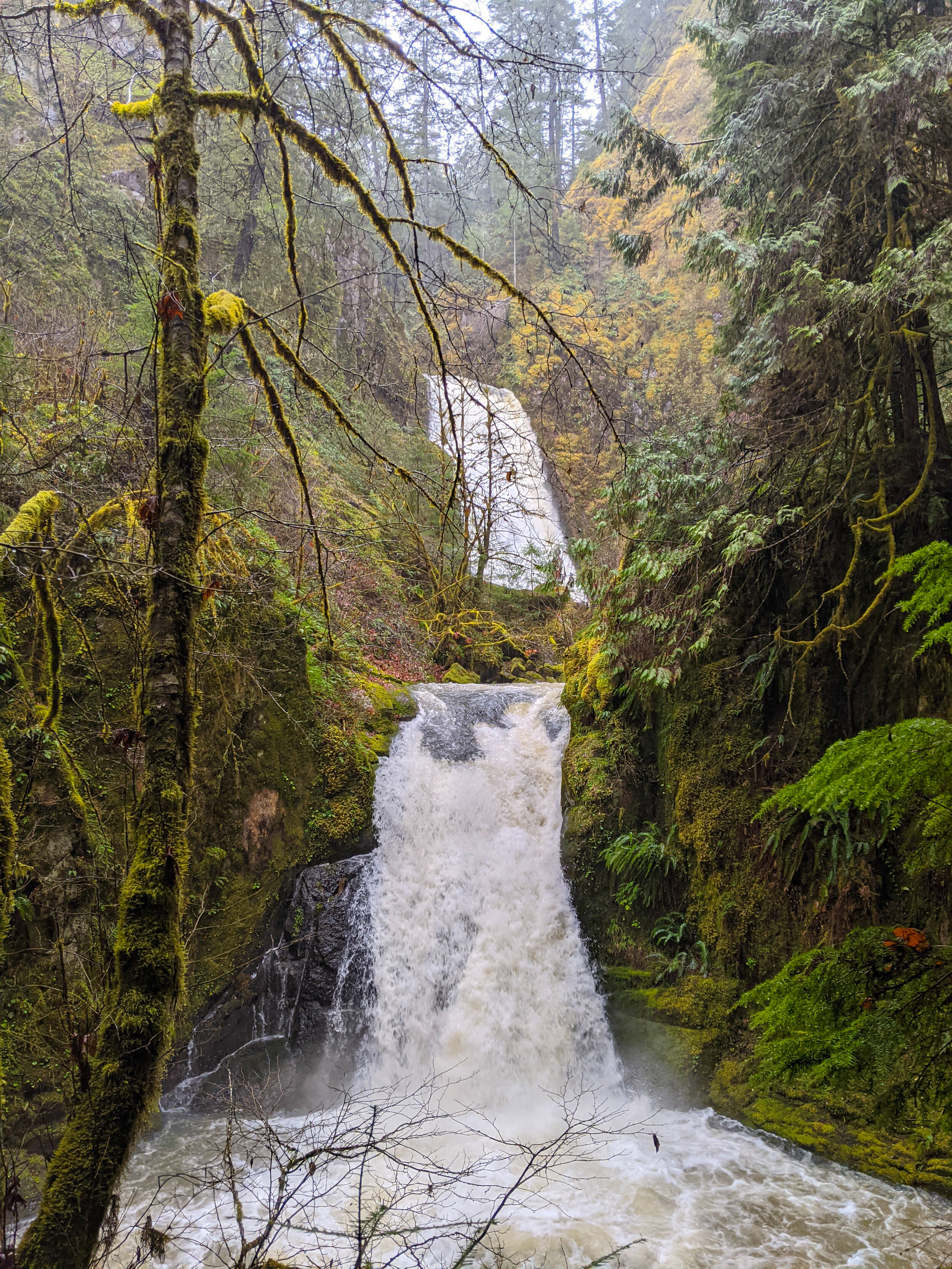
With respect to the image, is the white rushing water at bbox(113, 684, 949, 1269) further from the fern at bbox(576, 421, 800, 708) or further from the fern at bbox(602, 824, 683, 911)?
the fern at bbox(576, 421, 800, 708)

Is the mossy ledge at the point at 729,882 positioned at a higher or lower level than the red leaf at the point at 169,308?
lower

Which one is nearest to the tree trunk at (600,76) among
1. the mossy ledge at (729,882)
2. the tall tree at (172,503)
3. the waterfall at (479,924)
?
the tall tree at (172,503)

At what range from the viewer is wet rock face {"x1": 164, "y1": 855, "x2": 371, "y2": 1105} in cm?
600

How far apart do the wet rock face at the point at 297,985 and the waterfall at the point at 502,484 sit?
3.92 meters

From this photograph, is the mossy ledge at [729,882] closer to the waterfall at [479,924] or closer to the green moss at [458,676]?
the waterfall at [479,924]

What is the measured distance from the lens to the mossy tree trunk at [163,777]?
1603mm

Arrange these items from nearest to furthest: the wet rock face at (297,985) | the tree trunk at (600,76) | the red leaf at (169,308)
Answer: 1. the red leaf at (169,308)
2. the tree trunk at (600,76)
3. the wet rock face at (297,985)

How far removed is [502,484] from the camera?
39.3 feet

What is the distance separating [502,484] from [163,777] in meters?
10.6

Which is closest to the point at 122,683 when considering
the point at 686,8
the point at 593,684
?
the point at 593,684

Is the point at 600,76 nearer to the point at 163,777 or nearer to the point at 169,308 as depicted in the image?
the point at 169,308

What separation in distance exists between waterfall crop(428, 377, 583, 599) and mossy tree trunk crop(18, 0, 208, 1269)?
872mm

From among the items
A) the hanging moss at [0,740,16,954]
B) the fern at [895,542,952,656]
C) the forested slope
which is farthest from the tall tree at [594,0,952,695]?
the hanging moss at [0,740,16,954]

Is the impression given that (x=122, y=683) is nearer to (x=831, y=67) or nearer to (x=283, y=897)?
(x=283, y=897)
